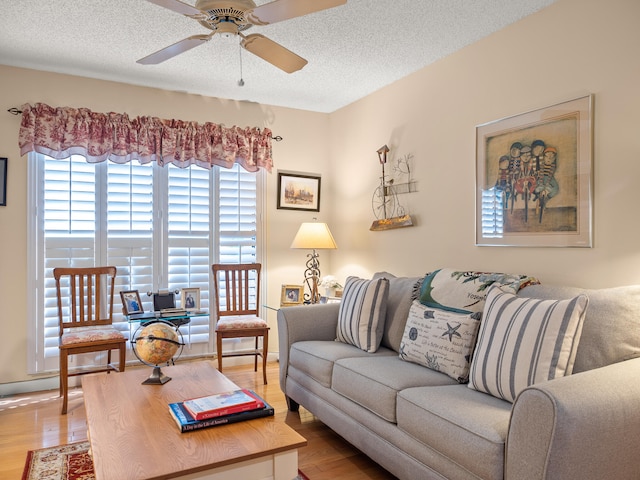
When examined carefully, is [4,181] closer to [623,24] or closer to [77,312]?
[77,312]

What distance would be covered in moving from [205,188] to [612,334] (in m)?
3.47

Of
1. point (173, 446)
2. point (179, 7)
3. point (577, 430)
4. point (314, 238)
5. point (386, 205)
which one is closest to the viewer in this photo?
point (577, 430)

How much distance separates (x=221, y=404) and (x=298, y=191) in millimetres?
3093

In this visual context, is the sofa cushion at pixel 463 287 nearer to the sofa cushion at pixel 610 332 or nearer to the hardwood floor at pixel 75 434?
the sofa cushion at pixel 610 332

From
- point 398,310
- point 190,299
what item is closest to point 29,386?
point 190,299

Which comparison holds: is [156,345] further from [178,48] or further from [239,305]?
[239,305]

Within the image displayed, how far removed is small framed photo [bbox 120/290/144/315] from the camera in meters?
3.83

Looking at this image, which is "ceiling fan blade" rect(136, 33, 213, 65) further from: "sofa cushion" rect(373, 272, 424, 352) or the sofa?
"sofa cushion" rect(373, 272, 424, 352)

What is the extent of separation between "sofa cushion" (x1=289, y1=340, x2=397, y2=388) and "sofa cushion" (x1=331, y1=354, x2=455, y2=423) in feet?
0.27

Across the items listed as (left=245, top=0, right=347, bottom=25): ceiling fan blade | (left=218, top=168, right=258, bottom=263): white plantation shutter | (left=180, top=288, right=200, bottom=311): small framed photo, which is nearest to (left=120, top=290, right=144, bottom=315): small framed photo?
(left=180, top=288, right=200, bottom=311): small framed photo

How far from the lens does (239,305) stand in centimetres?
431

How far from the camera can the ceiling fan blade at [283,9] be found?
2.00m

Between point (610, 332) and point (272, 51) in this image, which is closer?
point (610, 332)

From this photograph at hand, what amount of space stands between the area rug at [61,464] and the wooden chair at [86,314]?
2.16 feet
